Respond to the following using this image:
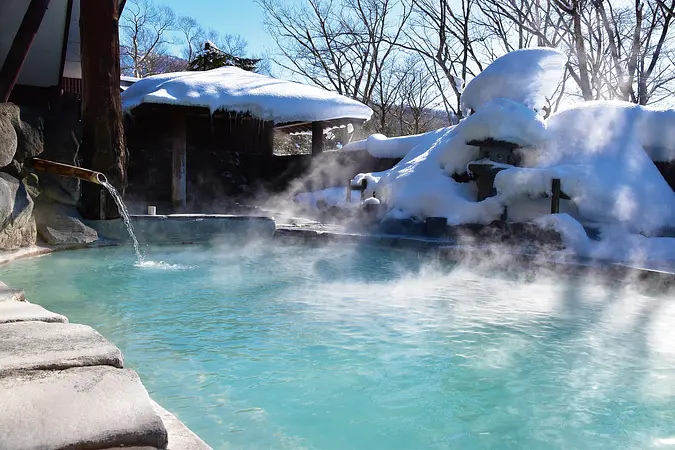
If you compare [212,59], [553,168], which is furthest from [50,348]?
[212,59]

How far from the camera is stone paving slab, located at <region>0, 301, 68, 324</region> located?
1786 mm

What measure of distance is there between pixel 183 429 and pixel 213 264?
4.53m

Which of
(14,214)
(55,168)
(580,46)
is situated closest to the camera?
(14,214)

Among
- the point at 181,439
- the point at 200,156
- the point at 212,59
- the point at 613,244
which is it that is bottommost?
the point at 181,439

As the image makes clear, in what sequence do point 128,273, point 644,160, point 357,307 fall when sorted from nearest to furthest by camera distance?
point 357,307
point 128,273
point 644,160

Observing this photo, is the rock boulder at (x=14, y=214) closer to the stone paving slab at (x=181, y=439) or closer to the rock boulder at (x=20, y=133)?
the rock boulder at (x=20, y=133)

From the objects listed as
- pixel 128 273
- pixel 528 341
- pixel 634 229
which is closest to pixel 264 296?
pixel 128 273

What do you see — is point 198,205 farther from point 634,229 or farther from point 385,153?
point 634,229

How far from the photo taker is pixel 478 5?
1867 centimetres

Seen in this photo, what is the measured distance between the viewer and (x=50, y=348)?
1474 millimetres

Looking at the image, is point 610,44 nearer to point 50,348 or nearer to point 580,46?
point 580,46

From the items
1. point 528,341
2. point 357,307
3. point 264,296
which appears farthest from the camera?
point 264,296

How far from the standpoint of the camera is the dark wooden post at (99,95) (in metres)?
6.37

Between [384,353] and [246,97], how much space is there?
9.77 meters
